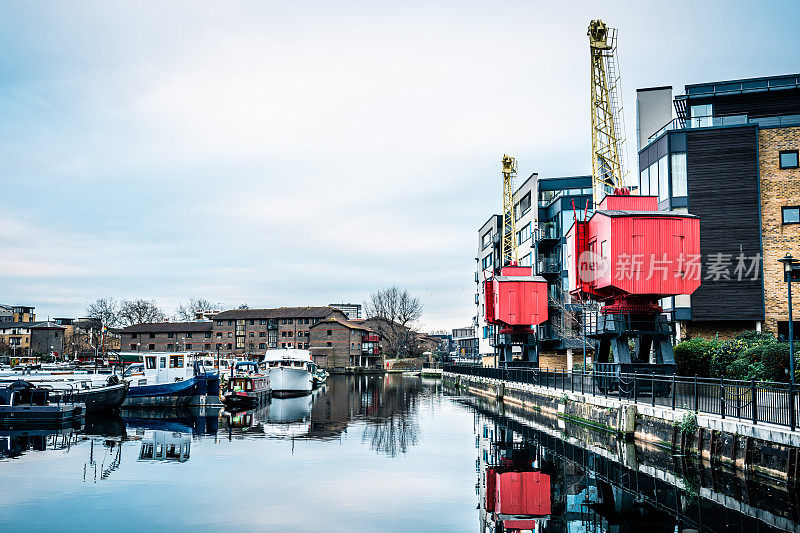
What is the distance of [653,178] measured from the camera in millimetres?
45062

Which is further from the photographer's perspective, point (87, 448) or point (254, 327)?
point (254, 327)

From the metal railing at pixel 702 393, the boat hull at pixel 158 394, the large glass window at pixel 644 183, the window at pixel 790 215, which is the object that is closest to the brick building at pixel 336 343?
the boat hull at pixel 158 394

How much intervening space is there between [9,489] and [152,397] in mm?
25428

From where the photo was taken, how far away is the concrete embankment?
16719 millimetres

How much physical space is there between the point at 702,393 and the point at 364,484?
10432 mm

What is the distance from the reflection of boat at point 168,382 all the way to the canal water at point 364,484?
10005 mm

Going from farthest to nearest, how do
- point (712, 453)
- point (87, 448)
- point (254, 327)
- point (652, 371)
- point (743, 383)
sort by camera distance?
point (254, 327)
point (652, 371)
point (87, 448)
point (712, 453)
point (743, 383)

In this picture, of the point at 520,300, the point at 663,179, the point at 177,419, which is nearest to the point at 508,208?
the point at 520,300

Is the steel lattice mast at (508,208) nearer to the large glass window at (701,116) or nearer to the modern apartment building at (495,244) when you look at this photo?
the modern apartment building at (495,244)

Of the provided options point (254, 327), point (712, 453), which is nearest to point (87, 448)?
point (712, 453)

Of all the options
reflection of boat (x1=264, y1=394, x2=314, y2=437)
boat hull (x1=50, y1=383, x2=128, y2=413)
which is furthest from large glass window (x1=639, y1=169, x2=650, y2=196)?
boat hull (x1=50, y1=383, x2=128, y2=413)

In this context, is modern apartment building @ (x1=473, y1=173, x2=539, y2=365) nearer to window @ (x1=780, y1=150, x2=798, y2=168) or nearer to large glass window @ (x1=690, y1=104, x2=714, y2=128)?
large glass window @ (x1=690, y1=104, x2=714, y2=128)

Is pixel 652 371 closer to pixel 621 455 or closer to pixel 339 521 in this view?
pixel 621 455

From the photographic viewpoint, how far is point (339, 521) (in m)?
15.6
